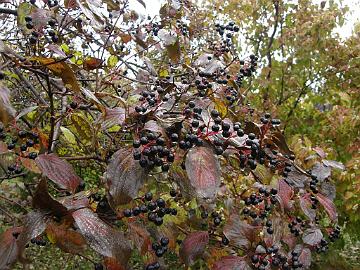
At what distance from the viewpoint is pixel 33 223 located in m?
1.05

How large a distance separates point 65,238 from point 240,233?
28.5 inches

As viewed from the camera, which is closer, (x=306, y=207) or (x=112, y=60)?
(x=306, y=207)

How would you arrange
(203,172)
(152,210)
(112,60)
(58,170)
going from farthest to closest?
(112,60) → (152,210) → (58,170) → (203,172)

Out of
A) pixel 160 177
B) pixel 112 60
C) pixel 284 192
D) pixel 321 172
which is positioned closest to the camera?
pixel 284 192

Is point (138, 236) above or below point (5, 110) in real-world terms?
below

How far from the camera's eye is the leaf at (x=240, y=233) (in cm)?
166

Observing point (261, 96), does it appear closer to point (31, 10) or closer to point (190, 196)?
point (31, 10)

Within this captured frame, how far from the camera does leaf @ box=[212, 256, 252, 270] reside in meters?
1.52

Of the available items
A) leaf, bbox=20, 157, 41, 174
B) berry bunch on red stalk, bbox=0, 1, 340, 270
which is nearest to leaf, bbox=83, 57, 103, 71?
berry bunch on red stalk, bbox=0, 1, 340, 270

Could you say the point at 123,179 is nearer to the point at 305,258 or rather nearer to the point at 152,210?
the point at 152,210

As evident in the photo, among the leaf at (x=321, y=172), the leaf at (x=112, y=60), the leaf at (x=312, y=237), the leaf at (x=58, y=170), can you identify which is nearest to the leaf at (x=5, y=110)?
the leaf at (x=58, y=170)

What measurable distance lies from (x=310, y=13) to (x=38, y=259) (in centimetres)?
494

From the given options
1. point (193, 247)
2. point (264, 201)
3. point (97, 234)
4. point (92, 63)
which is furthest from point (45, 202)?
point (264, 201)

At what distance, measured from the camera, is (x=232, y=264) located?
1521mm
